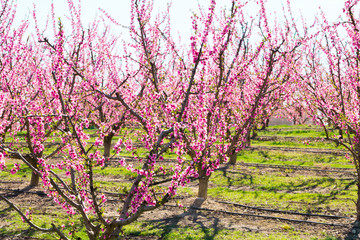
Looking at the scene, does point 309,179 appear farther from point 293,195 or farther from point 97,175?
point 97,175

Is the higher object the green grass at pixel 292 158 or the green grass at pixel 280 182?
the green grass at pixel 292 158

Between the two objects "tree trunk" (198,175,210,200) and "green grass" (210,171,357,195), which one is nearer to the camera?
"tree trunk" (198,175,210,200)

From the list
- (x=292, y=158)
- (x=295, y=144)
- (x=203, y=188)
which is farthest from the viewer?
(x=295, y=144)

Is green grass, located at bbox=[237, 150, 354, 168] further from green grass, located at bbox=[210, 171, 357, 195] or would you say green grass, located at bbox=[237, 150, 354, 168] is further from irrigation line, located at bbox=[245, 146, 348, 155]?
green grass, located at bbox=[210, 171, 357, 195]

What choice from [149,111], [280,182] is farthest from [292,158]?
[149,111]

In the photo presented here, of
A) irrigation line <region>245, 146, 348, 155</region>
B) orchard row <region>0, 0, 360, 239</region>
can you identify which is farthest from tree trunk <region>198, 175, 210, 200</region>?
irrigation line <region>245, 146, 348, 155</region>

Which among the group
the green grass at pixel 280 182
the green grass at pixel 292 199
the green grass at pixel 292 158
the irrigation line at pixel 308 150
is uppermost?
the irrigation line at pixel 308 150

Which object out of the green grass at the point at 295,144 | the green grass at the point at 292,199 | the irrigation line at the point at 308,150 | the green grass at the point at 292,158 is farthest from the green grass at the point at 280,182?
the green grass at the point at 295,144

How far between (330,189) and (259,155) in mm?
6587

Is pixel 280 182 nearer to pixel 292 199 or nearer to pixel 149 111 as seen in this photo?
pixel 292 199

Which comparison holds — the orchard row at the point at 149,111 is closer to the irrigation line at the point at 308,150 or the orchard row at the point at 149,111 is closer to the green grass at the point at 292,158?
the green grass at the point at 292,158

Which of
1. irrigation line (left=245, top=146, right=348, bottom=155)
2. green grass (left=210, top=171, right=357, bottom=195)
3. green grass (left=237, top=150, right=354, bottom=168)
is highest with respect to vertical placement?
irrigation line (left=245, top=146, right=348, bottom=155)

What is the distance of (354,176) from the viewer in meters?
13.6

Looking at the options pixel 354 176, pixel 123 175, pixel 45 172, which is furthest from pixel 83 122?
pixel 354 176
